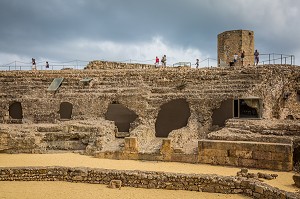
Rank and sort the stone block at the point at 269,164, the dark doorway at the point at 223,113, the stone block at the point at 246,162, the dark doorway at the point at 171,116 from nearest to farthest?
1. the stone block at the point at 269,164
2. the stone block at the point at 246,162
3. the dark doorway at the point at 223,113
4. the dark doorway at the point at 171,116

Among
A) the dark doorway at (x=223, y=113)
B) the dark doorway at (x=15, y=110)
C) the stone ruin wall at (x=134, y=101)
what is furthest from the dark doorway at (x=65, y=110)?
the dark doorway at (x=223, y=113)

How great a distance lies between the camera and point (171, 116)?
20.8 m

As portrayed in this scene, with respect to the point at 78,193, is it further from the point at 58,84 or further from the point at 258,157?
the point at 58,84

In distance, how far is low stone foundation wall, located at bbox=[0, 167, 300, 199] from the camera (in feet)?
31.3

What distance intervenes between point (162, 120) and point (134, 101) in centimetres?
232

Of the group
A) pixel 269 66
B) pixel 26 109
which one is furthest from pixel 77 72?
pixel 269 66

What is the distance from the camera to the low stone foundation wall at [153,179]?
375 inches

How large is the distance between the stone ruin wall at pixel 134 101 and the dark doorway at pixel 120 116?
110cm

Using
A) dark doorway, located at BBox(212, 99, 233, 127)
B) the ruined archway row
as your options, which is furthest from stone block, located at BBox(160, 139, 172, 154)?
dark doorway, located at BBox(212, 99, 233, 127)

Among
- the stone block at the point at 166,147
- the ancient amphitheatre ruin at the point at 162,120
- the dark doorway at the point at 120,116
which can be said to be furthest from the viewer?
the dark doorway at the point at 120,116

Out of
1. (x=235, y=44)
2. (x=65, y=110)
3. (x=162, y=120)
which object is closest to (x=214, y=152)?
(x=162, y=120)

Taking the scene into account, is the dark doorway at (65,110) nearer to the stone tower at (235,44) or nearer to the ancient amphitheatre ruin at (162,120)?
the ancient amphitheatre ruin at (162,120)

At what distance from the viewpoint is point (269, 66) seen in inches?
885

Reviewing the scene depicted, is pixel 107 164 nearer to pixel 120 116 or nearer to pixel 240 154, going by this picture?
pixel 240 154
